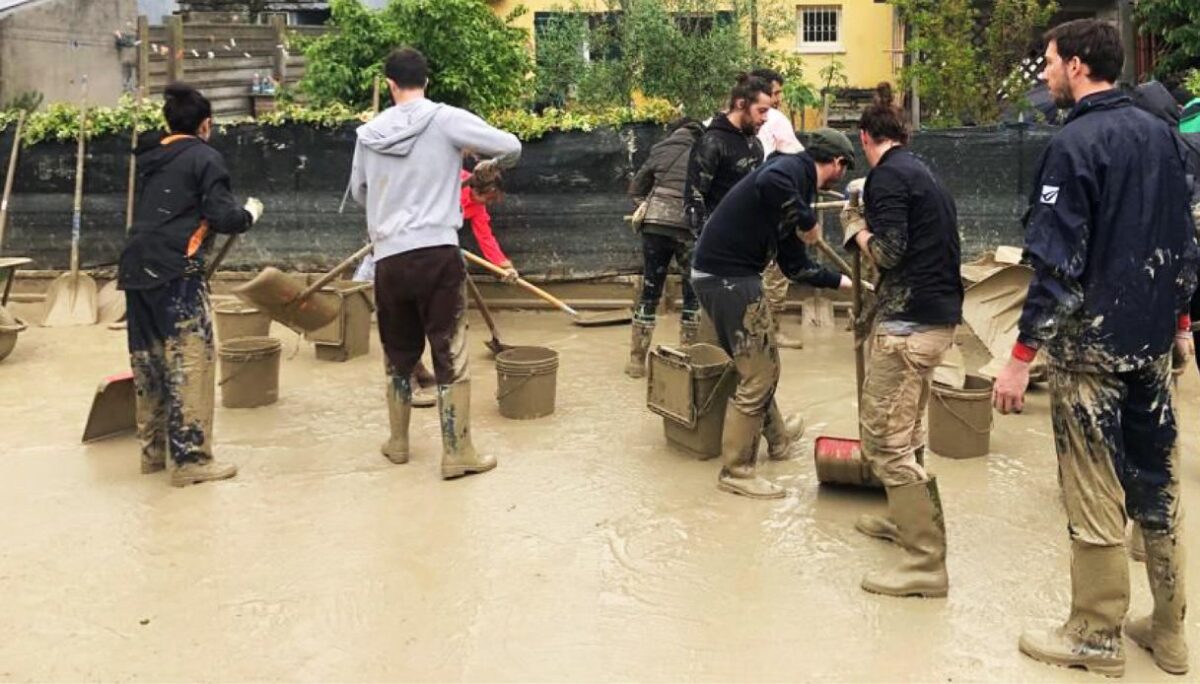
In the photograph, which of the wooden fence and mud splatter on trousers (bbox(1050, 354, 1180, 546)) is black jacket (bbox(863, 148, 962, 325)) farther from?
the wooden fence

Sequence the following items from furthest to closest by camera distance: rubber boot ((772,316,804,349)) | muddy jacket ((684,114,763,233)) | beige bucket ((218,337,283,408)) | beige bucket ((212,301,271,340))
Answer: rubber boot ((772,316,804,349)) → beige bucket ((212,301,271,340)) → beige bucket ((218,337,283,408)) → muddy jacket ((684,114,763,233))

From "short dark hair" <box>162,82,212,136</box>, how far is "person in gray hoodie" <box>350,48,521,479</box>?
2.54 feet

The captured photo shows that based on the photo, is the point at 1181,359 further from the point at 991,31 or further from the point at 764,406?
the point at 991,31

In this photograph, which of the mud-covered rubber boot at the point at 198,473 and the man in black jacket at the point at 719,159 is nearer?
the mud-covered rubber boot at the point at 198,473

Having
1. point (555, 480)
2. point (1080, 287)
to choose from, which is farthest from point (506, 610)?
point (1080, 287)

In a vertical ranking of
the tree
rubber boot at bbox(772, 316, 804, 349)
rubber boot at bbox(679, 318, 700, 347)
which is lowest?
rubber boot at bbox(772, 316, 804, 349)

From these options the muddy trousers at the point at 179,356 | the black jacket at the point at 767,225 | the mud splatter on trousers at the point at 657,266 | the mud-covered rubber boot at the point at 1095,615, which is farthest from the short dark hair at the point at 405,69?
the mud-covered rubber boot at the point at 1095,615

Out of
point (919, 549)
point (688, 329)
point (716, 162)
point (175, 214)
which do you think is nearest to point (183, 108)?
point (175, 214)

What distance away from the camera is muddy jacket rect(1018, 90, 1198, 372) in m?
3.30

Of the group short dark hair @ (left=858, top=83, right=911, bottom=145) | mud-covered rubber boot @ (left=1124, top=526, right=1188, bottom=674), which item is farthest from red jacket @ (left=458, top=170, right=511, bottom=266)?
mud-covered rubber boot @ (left=1124, top=526, right=1188, bottom=674)

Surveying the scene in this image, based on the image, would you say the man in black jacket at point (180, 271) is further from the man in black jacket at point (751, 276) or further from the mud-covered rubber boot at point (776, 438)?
the mud-covered rubber boot at point (776, 438)

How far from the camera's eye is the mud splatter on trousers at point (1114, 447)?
3.43 metres

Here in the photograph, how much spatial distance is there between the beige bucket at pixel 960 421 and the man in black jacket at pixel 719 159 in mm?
1712

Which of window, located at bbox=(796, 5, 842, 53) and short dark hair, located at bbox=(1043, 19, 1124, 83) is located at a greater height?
window, located at bbox=(796, 5, 842, 53)
